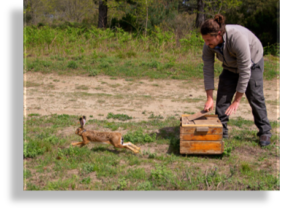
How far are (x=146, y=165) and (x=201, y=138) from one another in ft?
2.87

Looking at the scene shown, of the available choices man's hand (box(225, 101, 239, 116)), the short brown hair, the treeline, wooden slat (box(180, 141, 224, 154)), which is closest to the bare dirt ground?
wooden slat (box(180, 141, 224, 154))

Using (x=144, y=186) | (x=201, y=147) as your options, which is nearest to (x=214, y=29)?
(x=201, y=147)

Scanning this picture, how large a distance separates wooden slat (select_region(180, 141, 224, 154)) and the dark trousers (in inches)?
36.2

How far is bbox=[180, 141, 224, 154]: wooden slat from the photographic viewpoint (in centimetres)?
441

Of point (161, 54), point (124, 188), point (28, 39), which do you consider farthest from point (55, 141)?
point (28, 39)

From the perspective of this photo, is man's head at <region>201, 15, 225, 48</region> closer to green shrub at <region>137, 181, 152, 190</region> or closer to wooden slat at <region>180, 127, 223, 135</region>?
wooden slat at <region>180, 127, 223, 135</region>

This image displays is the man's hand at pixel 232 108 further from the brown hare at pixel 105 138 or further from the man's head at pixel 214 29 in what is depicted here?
the brown hare at pixel 105 138

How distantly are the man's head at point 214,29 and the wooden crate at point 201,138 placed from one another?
1.19m

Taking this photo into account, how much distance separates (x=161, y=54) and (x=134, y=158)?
9.49m

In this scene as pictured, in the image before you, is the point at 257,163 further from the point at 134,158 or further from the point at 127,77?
the point at 127,77

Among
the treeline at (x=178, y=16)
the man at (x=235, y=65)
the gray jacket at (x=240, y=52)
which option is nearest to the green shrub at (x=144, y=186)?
the man at (x=235, y=65)

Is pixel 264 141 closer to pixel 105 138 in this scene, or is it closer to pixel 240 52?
pixel 240 52

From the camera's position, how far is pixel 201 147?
14.6ft

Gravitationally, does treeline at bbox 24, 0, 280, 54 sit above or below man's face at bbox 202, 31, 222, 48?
above
